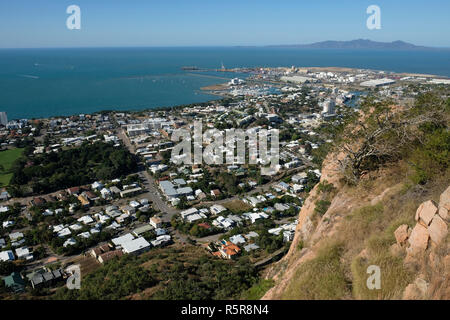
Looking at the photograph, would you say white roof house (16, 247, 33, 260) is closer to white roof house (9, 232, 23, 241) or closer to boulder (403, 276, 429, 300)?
white roof house (9, 232, 23, 241)

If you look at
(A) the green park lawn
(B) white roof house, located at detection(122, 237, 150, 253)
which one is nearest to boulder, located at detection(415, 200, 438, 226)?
(B) white roof house, located at detection(122, 237, 150, 253)

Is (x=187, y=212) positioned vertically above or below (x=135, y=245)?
above

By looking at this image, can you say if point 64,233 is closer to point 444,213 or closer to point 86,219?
point 86,219

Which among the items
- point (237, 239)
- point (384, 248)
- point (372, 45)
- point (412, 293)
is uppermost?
point (372, 45)

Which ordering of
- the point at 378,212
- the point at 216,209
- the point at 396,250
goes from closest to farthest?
1. the point at 396,250
2. the point at 378,212
3. the point at 216,209

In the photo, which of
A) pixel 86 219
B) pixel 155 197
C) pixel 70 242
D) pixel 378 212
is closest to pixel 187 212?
pixel 155 197

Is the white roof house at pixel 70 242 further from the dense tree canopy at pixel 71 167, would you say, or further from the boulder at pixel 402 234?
the boulder at pixel 402 234
